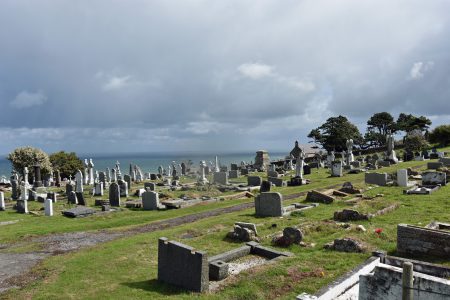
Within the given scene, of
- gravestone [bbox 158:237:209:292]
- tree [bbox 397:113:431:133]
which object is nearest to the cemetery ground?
gravestone [bbox 158:237:209:292]

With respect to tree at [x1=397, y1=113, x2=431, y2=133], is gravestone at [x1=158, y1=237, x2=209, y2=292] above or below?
below

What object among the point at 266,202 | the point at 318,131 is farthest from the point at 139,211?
the point at 318,131

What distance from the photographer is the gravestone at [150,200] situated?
75.5 feet

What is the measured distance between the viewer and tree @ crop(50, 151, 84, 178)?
59.3m

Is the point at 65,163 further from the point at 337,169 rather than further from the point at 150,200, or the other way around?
the point at 337,169

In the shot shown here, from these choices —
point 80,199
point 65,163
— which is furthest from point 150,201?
point 65,163

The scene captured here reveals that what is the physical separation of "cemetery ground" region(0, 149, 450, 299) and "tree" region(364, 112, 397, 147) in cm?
6560

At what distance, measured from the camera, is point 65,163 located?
60.2 m

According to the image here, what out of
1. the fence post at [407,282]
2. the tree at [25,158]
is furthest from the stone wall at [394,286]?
the tree at [25,158]

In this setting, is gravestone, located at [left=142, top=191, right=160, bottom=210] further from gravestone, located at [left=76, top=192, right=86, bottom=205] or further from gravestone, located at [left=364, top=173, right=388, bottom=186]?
gravestone, located at [left=364, top=173, right=388, bottom=186]

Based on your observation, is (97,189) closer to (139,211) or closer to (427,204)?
(139,211)

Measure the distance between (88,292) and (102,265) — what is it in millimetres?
2043

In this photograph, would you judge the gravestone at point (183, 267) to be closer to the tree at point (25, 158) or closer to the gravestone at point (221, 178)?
the gravestone at point (221, 178)

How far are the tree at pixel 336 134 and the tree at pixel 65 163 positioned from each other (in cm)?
4862
